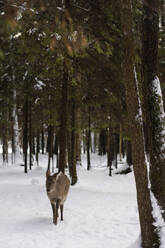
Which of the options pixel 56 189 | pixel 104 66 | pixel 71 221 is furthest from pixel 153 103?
pixel 104 66

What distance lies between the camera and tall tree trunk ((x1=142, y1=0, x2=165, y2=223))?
5.84 meters

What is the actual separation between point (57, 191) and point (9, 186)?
9212mm

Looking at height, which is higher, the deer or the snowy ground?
the deer

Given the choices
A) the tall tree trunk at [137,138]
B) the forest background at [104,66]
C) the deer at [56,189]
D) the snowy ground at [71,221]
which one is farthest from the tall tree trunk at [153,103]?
the deer at [56,189]

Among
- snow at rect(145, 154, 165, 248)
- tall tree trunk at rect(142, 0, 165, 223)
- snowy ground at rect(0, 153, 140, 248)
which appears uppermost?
tall tree trunk at rect(142, 0, 165, 223)

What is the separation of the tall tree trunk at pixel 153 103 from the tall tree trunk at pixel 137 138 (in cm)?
16

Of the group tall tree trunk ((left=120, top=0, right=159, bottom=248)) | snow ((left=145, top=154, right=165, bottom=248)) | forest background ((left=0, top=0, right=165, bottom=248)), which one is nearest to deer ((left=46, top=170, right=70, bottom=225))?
forest background ((left=0, top=0, right=165, bottom=248))

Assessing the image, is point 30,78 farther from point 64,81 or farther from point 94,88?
point 64,81

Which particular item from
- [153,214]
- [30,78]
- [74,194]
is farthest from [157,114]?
[30,78]

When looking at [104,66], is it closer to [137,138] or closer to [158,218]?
[137,138]

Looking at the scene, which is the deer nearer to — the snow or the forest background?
the forest background

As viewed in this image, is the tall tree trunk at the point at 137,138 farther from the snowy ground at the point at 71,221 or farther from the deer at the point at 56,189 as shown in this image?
the deer at the point at 56,189

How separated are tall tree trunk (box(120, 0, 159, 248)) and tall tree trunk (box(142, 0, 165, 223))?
160 millimetres

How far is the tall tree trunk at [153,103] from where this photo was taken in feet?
19.2
